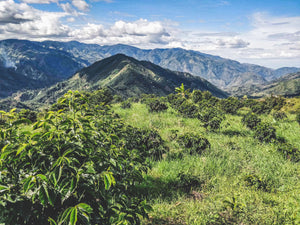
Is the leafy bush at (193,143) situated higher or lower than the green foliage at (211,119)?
lower

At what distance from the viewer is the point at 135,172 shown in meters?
3.88

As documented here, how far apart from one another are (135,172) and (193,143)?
231 inches

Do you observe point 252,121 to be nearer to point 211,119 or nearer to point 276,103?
point 211,119

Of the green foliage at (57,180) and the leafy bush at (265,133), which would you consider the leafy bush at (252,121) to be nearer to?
the leafy bush at (265,133)

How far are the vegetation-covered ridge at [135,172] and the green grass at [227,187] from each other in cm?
3

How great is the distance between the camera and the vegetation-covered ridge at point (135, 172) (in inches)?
98.0

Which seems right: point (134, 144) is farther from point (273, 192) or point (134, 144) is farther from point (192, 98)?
point (192, 98)

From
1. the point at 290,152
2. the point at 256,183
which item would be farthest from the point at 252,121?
the point at 256,183

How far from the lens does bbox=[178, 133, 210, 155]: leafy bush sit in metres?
9.12

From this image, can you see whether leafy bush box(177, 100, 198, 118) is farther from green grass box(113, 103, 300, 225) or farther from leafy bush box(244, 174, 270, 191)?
leafy bush box(244, 174, 270, 191)

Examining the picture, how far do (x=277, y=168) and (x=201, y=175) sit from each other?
3.44 metres

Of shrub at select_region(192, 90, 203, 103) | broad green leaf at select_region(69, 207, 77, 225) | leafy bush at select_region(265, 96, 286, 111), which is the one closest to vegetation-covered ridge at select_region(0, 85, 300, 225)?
broad green leaf at select_region(69, 207, 77, 225)

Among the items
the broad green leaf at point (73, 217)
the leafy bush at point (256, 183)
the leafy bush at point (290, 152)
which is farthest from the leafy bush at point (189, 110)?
the broad green leaf at point (73, 217)

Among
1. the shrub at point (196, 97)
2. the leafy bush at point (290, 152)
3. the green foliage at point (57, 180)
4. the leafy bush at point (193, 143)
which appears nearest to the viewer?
the green foliage at point (57, 180)
